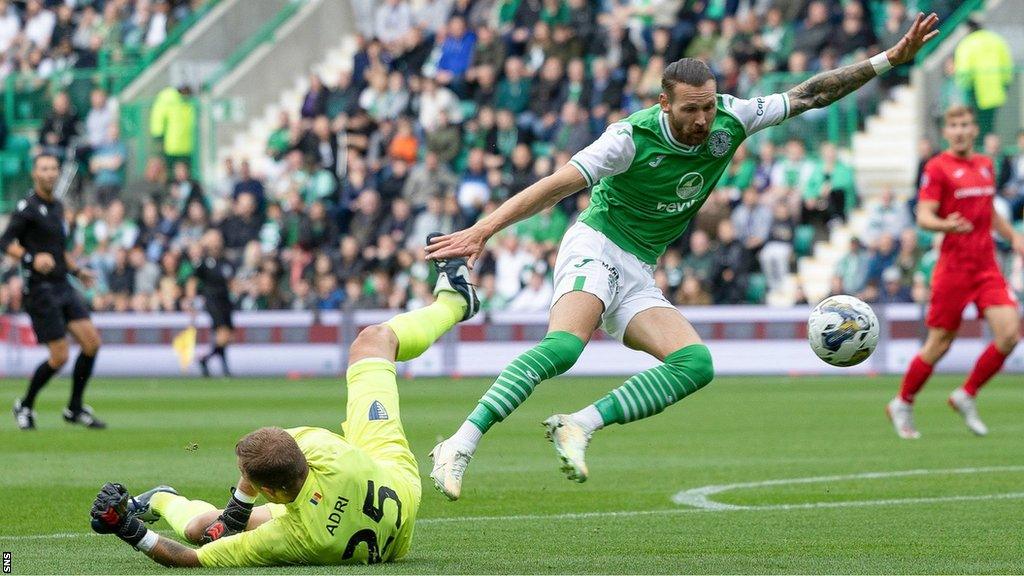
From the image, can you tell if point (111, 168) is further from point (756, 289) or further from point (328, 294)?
point (756, 289)

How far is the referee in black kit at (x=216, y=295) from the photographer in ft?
84.4

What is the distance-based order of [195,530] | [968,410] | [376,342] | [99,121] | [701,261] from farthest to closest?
1. [99,121]
2. [701,261]
3. [968,410]
4. [376,342]
5. [195,530]

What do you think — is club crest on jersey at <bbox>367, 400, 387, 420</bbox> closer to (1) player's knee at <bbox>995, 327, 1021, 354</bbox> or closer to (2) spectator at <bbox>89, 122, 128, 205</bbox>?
(1) player's knee at <bbox>995, 327, 1021, 354</bbox>

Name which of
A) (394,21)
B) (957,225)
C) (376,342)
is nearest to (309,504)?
(376,342)

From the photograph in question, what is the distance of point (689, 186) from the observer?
884cm

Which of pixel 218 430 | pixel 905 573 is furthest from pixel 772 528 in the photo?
pixel 218 430

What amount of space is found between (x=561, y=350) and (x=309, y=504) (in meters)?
1.66

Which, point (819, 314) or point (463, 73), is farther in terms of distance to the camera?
point (463, 73)

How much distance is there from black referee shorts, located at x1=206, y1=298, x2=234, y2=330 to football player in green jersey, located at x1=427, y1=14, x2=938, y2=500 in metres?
17.1

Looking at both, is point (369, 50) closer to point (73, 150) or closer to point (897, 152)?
point (73, 150)

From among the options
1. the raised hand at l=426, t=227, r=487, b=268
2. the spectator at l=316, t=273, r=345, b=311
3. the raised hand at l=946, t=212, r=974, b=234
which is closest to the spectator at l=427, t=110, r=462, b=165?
the spectator at l=316, t=273, r=345, b=311

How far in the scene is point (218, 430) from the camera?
52.2 feet

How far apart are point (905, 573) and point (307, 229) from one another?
72.1 ft

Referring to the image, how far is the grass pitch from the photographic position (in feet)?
25.3
